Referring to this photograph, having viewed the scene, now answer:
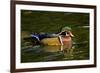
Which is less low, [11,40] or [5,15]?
[5,15]

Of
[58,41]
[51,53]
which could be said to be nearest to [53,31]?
[58,41]

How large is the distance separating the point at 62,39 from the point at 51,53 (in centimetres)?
18

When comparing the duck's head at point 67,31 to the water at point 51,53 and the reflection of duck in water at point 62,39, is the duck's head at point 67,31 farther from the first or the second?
the water at point 51,53

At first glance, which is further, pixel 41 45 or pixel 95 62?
pixel 95 62

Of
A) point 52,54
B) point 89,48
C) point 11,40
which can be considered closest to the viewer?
point 11,40

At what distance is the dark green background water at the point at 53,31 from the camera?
6.10ft

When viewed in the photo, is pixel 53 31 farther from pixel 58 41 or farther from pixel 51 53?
pixel 51 53

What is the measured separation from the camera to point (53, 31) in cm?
195

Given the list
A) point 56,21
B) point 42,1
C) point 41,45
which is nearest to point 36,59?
point 41,45

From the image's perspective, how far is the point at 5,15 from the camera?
181 cm

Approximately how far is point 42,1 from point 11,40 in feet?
1.53

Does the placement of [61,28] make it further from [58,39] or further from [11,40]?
[11,40]

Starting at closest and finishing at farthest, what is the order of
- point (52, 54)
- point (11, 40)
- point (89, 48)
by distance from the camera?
point (11, 40), point (52, 54), point (89, 48)

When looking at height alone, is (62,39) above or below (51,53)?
above
